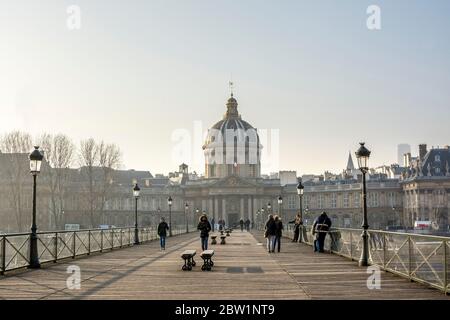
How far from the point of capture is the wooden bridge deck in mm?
15531

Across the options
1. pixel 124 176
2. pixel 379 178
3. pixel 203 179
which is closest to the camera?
pixel 379 178

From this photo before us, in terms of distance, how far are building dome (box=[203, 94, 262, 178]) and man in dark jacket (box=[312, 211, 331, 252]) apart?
408 ft

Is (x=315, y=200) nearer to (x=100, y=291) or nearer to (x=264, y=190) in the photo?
(x=264, y=190)

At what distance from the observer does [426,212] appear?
130875 millimetres

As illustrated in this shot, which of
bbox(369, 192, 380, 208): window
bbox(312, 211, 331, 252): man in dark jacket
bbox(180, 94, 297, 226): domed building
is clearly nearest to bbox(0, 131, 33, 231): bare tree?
bbox(312, 211, 331, 252): man in dark jacket

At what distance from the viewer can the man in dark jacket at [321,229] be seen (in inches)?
1227

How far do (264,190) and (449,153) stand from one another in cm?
4309

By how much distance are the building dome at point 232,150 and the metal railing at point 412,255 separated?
131m

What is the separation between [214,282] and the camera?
18.4 m

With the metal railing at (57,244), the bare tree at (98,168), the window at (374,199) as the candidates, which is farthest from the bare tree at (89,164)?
the window at (374,199)

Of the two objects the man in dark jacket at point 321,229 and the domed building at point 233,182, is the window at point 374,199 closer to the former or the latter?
the domed building at point 233,182

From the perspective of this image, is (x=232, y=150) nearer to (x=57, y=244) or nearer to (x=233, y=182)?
(x=233, y=182)

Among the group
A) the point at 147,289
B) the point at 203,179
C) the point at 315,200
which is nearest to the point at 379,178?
the point at 315,200

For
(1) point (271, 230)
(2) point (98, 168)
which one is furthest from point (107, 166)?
(1) point (271, 230)
